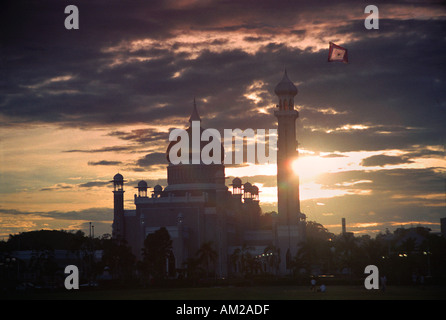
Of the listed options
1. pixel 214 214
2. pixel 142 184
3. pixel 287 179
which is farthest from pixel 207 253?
pixel 142 184

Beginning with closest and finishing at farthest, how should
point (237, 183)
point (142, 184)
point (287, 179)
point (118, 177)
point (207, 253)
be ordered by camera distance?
point (207, 253) < point (287, 179) < point (118, 177) < point (142, 184) < point (237, 183)

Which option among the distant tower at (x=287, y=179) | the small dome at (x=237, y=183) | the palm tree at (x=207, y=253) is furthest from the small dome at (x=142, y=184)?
the distant tower at (x=287, y=179)

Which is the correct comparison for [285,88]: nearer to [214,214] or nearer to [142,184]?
[214,214]

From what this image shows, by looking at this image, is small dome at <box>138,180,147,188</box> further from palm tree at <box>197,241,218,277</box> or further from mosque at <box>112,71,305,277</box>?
palm tree at <box>197,241,218,277</box>

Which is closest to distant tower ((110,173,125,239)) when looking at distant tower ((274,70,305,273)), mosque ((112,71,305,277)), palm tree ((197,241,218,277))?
mosque ((112,71,305,277))

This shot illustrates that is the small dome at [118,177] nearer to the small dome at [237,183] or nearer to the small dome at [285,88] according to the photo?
the small dome at [237,183]

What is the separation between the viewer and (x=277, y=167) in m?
110

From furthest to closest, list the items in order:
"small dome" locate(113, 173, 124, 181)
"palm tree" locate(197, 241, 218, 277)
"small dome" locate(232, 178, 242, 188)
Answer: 1. "small dome" locate(232, 178, 242, 188)
2. "small dome" locate(113, 173, 124, 181)
3. "palm tree" locate(197, 241, 218, 277)

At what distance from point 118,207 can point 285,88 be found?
31703 mm

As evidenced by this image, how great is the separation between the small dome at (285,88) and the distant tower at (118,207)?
92.4ft

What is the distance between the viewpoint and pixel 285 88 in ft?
361

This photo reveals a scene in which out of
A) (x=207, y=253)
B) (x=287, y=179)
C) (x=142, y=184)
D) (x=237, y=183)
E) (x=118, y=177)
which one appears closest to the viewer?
(x=207, y=253)

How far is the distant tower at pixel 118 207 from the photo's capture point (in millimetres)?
113500

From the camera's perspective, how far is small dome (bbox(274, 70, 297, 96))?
4331 inches
